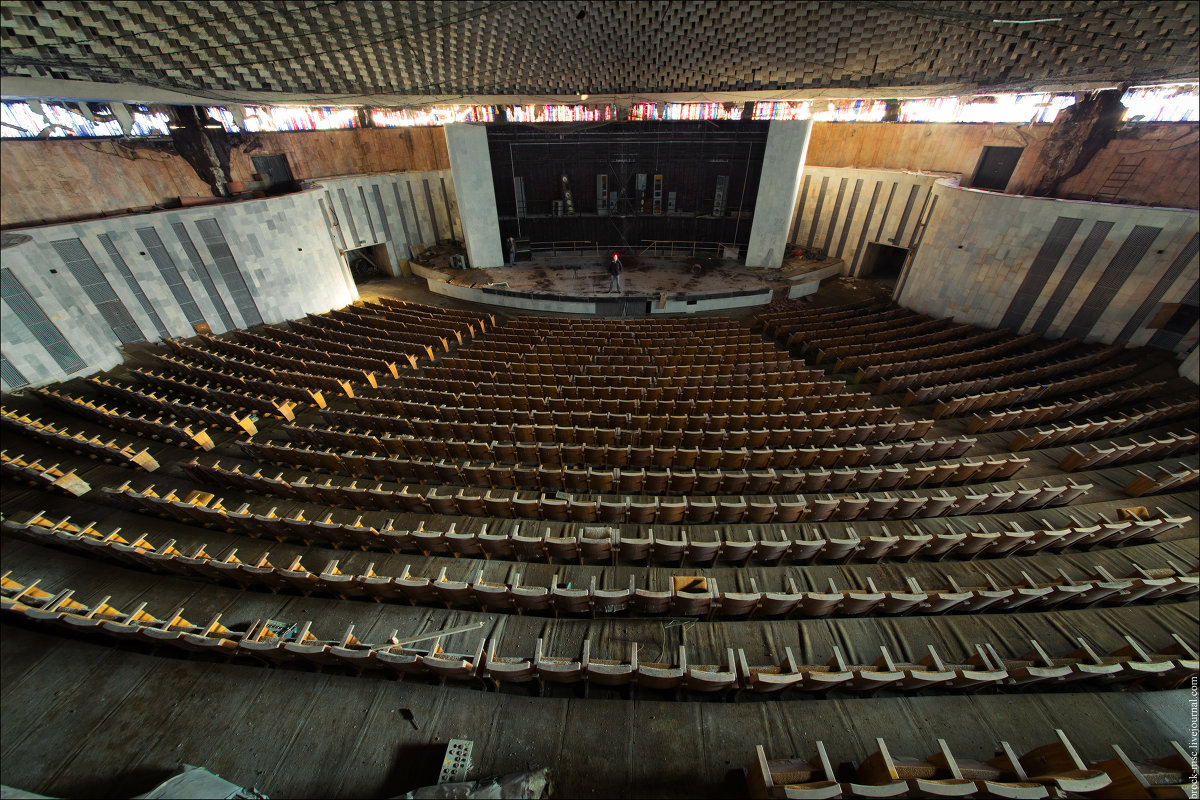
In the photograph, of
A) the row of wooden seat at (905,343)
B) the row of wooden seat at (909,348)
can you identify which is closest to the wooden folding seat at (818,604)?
the row of wooden seat at (909,348)

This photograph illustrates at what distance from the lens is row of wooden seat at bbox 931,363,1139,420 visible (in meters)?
7.63

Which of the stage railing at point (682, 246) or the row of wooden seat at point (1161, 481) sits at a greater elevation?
the stage railing at point (682, 246)

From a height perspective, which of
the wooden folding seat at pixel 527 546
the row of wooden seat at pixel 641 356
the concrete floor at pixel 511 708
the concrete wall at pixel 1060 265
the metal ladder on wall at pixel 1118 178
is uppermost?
the metal ladder on wall at pixel 1118 178

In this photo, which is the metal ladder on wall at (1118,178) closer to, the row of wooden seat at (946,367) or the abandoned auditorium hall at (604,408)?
the abandoned auditorium hall at (604,408)

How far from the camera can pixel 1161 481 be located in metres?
5.61

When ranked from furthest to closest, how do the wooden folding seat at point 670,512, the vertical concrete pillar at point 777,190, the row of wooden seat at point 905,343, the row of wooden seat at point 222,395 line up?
the vertical concrete pillar at point 777,190, the row of wooden seat at point 905,343, the row of wooden seat at point 222,395, the wooden folding seat at point 670,512

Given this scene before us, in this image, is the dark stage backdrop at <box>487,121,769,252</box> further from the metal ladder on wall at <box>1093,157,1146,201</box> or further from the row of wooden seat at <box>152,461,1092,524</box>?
the row of wooden seat at <box>152,461,1092,524</box>

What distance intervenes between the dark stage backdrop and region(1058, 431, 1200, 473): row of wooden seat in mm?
12730

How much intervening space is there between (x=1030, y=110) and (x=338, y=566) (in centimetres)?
1934

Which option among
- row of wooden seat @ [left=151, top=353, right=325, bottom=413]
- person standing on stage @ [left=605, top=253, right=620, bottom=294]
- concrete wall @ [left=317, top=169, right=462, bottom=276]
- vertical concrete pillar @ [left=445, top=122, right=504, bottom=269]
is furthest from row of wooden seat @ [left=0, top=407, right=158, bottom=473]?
vertical concrete pillar @ [left=445, top=122, right=504, bottom=269]

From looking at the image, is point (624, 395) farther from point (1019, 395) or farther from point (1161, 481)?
point (1161, 481)

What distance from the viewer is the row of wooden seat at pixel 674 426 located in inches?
261

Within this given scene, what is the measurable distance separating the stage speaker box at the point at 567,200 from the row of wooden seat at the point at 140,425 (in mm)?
13622

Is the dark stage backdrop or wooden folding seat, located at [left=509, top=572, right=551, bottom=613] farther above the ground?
the dark stage backdrop
